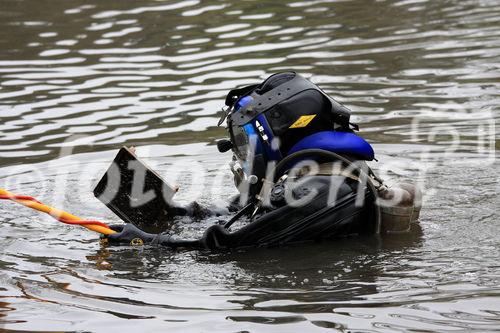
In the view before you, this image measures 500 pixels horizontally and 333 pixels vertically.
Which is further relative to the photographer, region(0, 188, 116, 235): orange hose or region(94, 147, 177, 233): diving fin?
region(94, 147, 177, 233): diving fin

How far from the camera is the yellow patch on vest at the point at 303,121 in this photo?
6.30m

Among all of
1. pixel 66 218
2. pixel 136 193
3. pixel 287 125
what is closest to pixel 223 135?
pixel 136 193

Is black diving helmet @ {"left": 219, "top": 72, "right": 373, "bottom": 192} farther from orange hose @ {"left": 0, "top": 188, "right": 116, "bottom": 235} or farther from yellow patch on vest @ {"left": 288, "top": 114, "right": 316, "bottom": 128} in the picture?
orange hose @ {"left": 0, "top": 188, "right": 116, "bottom": 235}

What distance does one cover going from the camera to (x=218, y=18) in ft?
46.4

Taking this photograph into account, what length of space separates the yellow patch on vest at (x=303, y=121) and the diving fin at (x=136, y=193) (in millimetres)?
1115

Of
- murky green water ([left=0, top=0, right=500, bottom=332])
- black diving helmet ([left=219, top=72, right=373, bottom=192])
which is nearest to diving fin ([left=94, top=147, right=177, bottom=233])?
murky green water ([left=0, top=0, right=500, bottom=332])

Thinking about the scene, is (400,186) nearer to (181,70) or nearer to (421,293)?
(421,293)

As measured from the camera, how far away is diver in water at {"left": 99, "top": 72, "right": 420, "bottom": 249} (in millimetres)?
6238

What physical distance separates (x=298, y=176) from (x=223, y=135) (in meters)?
3.36

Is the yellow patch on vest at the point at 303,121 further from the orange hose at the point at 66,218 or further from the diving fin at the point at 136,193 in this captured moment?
the orange hose at the point at 66,218

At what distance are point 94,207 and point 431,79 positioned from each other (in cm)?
462

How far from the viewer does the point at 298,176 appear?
6309mm

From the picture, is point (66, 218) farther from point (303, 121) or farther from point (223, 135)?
point (223, 135)

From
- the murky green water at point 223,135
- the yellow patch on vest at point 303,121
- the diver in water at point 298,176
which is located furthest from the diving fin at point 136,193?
the yellow patch on vest at point 303,121
